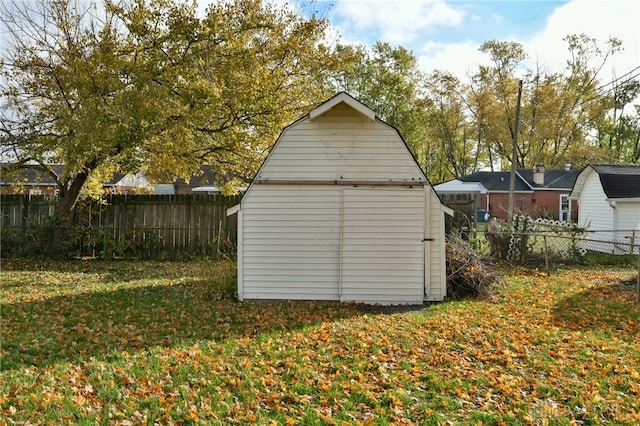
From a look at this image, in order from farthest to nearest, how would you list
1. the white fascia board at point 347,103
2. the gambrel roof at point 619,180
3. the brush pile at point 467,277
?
1. the gambrel roof at point 619,180
2. the brush pile at point 467,277
3. the white fascia board at point 347,103

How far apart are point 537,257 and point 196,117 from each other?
1047 cm

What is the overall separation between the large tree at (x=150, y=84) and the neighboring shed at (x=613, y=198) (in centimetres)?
1249

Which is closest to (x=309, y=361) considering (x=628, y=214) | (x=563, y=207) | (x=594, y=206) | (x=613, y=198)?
(x=613, y=198)


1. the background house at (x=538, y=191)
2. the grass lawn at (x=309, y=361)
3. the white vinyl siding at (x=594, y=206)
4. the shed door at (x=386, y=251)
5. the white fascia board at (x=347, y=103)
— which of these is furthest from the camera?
the background house at (x=538, y=191)

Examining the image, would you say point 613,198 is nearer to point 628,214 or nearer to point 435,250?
point 628,214

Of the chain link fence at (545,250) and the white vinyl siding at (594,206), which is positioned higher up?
the white vinyl siding at (594,206)

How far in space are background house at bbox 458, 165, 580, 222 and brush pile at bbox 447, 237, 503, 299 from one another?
2307cm

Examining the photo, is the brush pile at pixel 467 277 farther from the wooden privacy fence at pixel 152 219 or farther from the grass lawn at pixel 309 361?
the wooden privacy fence at pixel 152 219

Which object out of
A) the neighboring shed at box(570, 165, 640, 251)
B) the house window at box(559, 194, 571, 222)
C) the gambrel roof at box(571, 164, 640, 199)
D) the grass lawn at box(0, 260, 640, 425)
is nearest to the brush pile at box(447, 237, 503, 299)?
the grass lawn at box(0, 260, 640, 425)

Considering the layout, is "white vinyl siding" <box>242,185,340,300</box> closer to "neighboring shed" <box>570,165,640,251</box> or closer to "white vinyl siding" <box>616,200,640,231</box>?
"neighboring shed" <box>570,165,640,251</box>

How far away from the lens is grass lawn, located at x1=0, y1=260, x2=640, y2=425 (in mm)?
4305


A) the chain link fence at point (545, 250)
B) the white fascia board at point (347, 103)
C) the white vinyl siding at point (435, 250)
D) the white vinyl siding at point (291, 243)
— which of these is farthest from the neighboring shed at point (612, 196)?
the white vinyl siding at point (291, 243)

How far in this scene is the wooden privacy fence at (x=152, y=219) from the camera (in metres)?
14.7

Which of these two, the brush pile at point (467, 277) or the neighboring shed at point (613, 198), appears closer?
the brush pile at point (467, 277)
